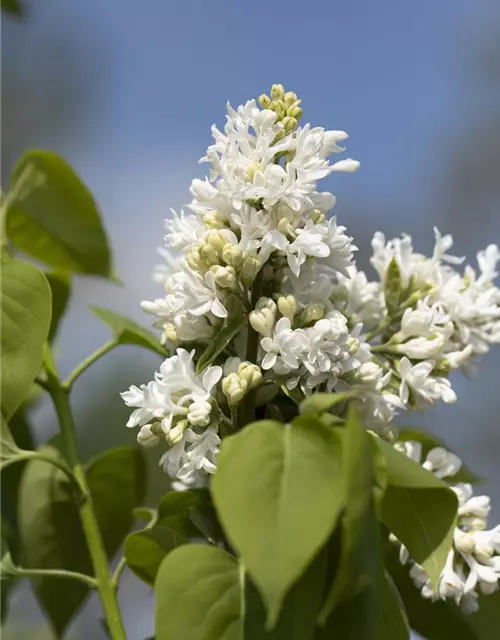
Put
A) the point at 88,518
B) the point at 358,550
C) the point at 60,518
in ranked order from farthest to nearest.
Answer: the point at 60,518
the point at 88,518
the point at 358,550

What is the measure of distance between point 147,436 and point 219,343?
6cm

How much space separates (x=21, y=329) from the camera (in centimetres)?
47

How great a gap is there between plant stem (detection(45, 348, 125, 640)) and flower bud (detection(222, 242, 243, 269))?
18cm

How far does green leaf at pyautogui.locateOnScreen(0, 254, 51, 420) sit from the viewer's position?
1.50 feet

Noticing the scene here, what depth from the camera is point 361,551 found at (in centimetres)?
29

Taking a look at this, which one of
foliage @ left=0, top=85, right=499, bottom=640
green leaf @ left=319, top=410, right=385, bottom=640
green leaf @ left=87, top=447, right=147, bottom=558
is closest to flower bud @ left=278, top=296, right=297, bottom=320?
foliage @ left=0, top=85, right=499, bottom=640

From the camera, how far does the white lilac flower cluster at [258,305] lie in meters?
0.40

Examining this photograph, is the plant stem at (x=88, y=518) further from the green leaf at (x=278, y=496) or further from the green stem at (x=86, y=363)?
the green leaf at (x=278, y=496)

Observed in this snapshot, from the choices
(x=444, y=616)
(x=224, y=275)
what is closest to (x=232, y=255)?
(x=224, y=275)

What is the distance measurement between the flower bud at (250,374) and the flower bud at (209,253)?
0.05 metres

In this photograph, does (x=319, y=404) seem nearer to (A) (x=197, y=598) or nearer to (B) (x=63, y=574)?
(A) (x=197, y=598)

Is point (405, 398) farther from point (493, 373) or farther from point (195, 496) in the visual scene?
point (493, 373)

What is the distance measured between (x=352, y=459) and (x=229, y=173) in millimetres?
167

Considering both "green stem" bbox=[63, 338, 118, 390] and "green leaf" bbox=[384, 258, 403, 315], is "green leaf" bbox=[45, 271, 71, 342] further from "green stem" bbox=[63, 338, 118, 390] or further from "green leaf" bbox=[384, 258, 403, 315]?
"green leaf" bbox=[384, 258, 403, 315]
